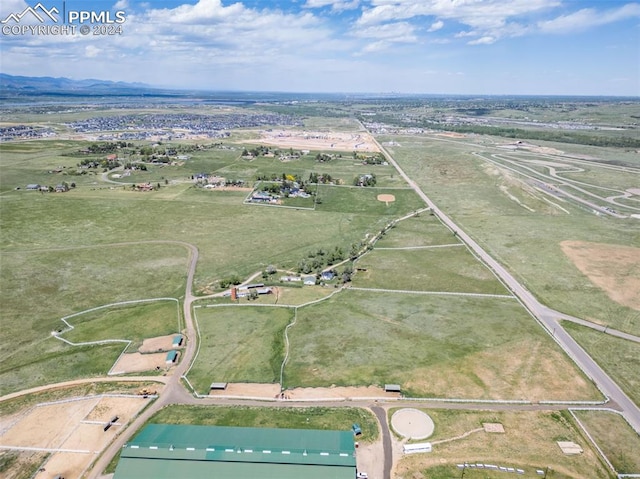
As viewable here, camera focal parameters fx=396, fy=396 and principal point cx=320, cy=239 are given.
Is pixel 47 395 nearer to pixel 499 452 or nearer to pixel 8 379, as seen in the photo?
pixel 8 379

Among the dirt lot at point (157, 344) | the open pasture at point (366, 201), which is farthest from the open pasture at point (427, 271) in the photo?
the dirt lot at point (157, 344)

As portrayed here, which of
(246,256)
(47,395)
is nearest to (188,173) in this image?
(246,256)

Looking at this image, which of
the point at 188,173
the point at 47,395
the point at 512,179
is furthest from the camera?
the point at 188,173

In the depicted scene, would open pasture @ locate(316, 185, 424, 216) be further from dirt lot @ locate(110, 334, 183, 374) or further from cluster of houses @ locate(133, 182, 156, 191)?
dirt lot @ locate(110, 334, 183, 374)

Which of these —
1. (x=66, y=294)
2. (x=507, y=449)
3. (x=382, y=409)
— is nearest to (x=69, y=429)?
(x=382, y=409)

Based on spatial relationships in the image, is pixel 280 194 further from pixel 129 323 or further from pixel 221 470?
pixel 221 470

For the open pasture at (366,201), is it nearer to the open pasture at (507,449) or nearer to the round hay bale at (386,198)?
the round hay bale at (386,198)
